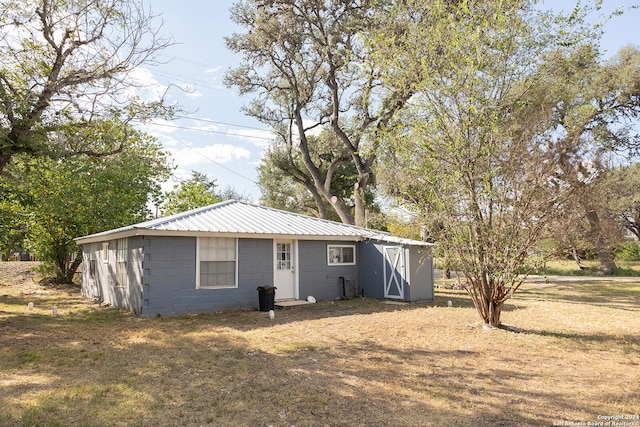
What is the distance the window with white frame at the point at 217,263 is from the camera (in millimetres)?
11273

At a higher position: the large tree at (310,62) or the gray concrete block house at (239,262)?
the large tree at (310,62)

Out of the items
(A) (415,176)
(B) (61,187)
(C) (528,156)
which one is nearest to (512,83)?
(C) (528,156)

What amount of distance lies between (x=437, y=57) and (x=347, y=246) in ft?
25.4

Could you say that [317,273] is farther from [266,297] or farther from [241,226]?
[241,226]

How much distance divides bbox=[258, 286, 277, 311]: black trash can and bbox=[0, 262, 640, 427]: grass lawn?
83cm

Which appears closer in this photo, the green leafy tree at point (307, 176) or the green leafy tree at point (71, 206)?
the green leafy tree at point (71, 206)

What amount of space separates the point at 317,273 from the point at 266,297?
272cm

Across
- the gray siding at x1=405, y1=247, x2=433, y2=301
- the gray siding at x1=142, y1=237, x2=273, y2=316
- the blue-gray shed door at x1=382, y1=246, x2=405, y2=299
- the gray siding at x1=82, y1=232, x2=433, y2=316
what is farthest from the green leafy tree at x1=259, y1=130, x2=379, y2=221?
the gray siding at x1=142, y1=237, x2=273, y2=316

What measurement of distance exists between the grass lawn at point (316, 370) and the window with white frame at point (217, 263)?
3.43 feet

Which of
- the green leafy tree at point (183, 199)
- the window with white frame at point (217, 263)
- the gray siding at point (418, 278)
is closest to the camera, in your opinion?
the window with white frame at point (217, 263)

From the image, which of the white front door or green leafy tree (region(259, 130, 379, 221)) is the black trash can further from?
green leafy tree (region(259, 130, 379, 221))

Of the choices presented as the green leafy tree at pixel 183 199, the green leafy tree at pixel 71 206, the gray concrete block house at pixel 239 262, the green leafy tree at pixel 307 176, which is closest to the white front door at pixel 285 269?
the gray concrete block house at pixel 239 262

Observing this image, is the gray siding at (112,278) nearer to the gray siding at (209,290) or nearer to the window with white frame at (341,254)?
the gray siding at (209,290)

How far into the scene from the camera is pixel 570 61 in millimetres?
8734
